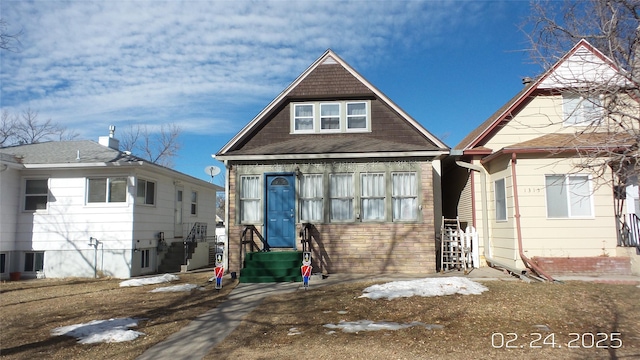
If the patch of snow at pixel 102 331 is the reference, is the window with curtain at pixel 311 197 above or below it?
above

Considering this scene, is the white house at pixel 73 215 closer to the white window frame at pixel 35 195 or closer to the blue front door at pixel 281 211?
the white window frame at pixel 35 195

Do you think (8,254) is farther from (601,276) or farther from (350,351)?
(601,276)

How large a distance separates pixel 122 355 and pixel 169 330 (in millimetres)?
1222

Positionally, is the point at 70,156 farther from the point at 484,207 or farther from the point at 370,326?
the point at 484,207

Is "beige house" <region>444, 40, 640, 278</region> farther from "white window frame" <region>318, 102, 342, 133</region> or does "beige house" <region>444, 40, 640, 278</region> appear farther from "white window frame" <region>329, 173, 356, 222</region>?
"white window frame" <region>318, 102, 342, 133</region>

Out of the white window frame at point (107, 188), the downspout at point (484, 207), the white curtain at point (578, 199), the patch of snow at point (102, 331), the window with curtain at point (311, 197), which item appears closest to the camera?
the patch of snow at point (102, 331)

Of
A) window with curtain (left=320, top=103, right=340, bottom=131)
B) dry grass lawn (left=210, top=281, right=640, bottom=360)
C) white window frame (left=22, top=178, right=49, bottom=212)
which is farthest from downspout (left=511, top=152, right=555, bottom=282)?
white window frame (left=22, top=178, right=49, bottom=212)

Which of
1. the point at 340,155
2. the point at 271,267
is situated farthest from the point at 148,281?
the point at 340,155

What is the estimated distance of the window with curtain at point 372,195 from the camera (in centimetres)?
1259

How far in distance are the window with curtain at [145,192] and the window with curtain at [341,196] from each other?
6.67 m

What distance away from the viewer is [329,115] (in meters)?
14.0

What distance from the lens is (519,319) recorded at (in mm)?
7234

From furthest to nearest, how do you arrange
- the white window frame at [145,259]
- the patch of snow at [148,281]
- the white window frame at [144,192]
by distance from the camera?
the white window frame at [145,259] < the white window frame at [144,192] < the patch of snow at [148,281]

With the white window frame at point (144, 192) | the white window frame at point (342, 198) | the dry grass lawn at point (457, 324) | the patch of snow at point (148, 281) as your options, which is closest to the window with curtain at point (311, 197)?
the white window frame at point (342, 198)
